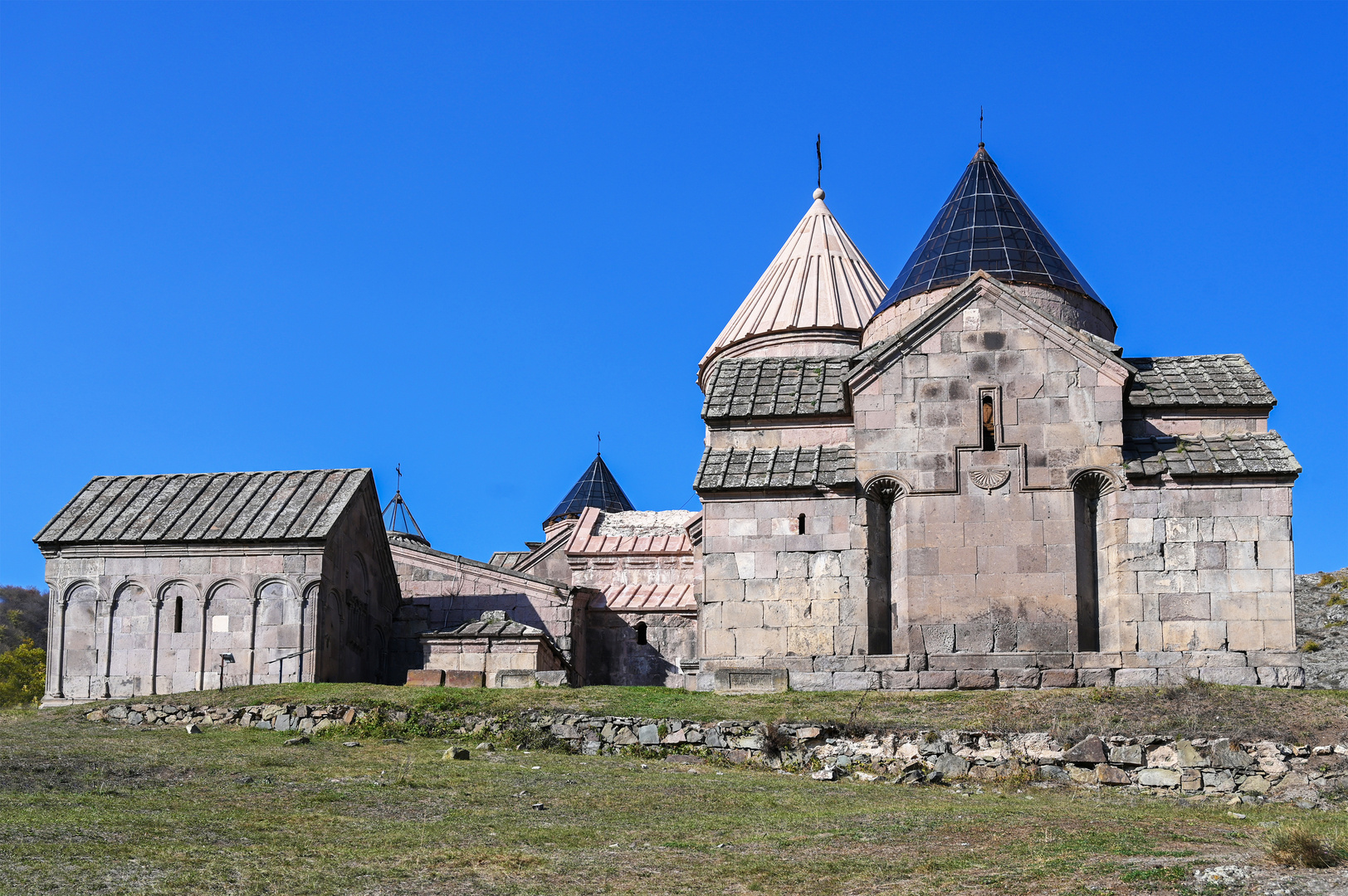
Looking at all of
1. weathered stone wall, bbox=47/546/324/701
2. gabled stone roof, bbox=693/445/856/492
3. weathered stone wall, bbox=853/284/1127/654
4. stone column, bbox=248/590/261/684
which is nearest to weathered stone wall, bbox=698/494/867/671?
gabled stone roof, bbox=693/445/856/492

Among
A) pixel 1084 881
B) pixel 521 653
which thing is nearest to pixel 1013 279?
pixel 521 653

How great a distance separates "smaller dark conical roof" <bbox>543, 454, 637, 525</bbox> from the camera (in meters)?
36.2

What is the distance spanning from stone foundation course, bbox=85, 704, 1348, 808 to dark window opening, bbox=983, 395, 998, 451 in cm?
567

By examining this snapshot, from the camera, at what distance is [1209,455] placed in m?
20.0

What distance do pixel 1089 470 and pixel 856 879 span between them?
37.3 ft

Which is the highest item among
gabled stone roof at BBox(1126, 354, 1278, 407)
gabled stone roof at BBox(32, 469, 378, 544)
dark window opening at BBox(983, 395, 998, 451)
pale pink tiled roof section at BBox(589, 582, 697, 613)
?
gabled stone roof at BBox(1126, 354, 1278, 407)

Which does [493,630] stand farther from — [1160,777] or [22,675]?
[22,675]

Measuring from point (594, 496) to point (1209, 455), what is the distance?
62.2 feet

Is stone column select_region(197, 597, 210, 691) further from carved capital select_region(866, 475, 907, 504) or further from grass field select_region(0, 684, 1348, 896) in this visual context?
carved capital select_region(866, 475, 907, 504)

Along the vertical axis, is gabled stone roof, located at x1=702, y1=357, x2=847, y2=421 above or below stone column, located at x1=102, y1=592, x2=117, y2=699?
above

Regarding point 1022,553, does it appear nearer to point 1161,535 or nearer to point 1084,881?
point 1161,535

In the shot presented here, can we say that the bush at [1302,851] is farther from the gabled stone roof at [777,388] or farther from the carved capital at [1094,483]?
the gabled stone roof at [777,388]

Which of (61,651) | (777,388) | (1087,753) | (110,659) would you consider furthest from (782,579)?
(61,651)

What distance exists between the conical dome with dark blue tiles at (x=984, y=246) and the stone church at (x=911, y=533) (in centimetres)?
5
